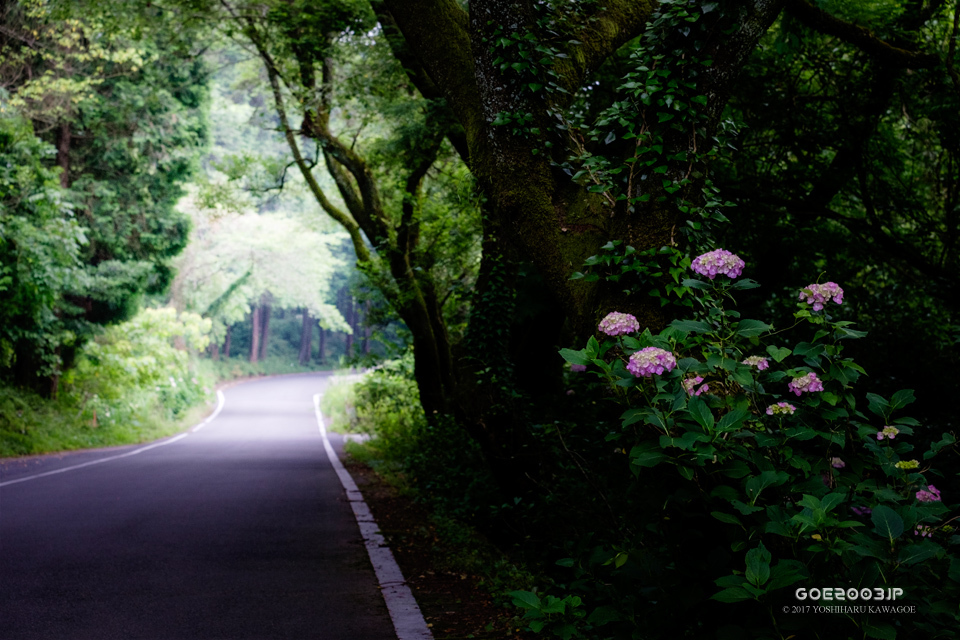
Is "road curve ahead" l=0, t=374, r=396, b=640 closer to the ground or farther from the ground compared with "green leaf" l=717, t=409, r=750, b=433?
closer to the ground

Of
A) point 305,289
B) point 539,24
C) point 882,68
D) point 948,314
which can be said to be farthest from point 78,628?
point 305,289

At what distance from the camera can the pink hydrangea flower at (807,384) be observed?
292 centimetres

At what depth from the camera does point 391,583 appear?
19.6ft

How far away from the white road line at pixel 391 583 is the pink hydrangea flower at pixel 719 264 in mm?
3074

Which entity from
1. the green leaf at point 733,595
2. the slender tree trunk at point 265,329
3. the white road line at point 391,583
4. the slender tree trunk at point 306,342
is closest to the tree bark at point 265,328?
the slender tree trunk at point 265,329

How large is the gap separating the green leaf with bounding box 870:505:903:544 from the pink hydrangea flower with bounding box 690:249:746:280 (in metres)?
1.06

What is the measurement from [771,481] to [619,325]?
0.85 metres

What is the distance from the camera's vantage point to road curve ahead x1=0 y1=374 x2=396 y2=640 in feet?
15.7

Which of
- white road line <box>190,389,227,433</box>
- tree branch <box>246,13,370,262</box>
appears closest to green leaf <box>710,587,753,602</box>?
tree branch <box>246,13,370,262</box>

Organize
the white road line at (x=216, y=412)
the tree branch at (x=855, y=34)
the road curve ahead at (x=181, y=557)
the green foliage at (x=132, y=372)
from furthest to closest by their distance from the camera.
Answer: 1. the white road line at (x=216, y=412)
2. the green foliage at (x=132, y=372)
3. the tree branch at (x=855, y=34)
4. the road curve ahead at (x=181, y=557)

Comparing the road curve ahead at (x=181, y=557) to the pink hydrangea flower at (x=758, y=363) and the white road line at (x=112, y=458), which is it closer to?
the white road line at (x=112, y=458)

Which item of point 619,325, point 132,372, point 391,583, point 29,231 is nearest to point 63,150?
point 29,231

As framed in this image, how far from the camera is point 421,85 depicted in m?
11.0

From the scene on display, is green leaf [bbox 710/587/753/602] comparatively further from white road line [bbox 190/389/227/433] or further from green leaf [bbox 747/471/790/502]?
white road line [bbox 190/389/227/433]
